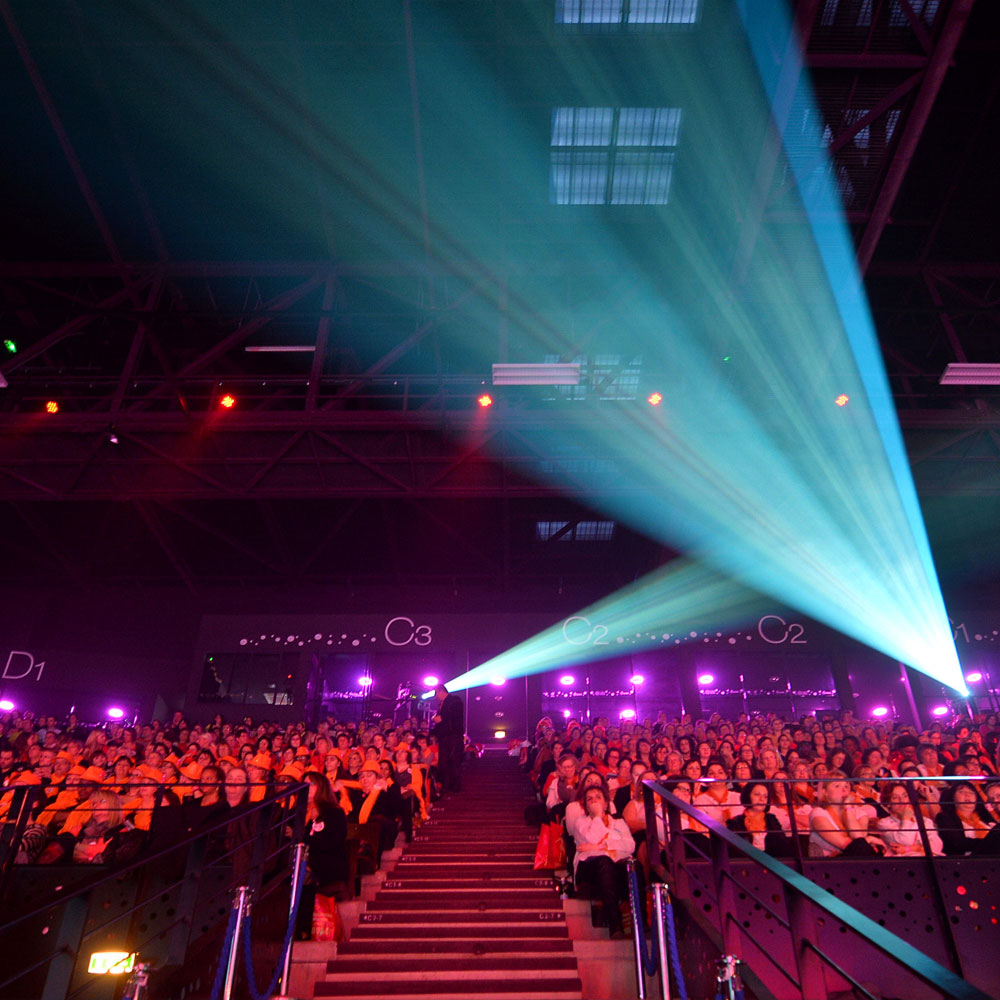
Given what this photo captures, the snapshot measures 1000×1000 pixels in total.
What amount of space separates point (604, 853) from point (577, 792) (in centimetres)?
82

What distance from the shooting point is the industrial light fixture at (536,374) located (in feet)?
26.6

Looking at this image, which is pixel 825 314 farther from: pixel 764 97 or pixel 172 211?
pixel 172 211

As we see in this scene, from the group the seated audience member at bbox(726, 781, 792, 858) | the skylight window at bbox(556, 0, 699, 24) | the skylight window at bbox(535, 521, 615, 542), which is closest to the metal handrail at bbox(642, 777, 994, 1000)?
the seated audience member at bbox(726, 781, 792, 858)

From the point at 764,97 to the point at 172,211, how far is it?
8.27 m

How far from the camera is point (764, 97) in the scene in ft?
21.5

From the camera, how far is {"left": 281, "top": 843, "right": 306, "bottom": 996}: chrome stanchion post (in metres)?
4.16

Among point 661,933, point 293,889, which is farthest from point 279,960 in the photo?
point 661,933

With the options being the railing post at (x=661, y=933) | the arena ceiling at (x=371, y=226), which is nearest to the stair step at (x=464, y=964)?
the railing post at (x=661, y=933)

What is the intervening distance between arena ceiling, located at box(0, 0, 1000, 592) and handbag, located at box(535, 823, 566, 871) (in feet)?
19.5

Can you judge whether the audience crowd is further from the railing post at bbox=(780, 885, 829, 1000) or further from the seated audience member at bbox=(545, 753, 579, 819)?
the railing post at bbox=(780, 885, 829, 1000)

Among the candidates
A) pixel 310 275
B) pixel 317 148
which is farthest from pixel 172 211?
pixel 317 148

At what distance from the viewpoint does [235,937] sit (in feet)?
10.8

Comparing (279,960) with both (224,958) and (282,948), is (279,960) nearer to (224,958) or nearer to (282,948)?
(282,948)

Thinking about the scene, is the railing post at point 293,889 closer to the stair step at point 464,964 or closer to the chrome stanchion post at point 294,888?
the chrome stanchion post at point 294,888
